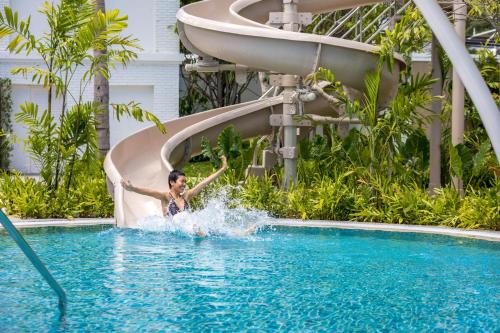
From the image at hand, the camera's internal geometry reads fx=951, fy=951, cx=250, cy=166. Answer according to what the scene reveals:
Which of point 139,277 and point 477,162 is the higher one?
point 477,162

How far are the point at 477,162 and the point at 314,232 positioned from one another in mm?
2940

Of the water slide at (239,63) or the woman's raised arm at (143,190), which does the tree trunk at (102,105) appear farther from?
the woman's raised arm at (143,190)

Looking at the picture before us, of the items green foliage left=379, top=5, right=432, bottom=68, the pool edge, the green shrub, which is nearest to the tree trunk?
the green shrub

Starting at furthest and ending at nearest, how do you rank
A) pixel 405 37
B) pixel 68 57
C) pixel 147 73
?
pixel 147 73, pixel 405 37, pixel 68 57

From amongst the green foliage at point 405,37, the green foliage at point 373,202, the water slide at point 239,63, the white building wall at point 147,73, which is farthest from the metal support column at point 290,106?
the white building wall at point 147,73

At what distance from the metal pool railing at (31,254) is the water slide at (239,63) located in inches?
195

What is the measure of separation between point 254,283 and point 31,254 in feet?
7.91

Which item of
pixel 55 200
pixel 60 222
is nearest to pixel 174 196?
pixel 60 222

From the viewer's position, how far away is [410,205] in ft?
43.8

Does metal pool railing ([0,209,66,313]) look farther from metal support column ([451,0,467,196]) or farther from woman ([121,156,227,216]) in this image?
metal support column ([451,0,467,196])

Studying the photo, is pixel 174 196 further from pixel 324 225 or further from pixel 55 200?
pixel 55 200

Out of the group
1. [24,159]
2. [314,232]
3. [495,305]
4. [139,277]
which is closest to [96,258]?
[139,277]

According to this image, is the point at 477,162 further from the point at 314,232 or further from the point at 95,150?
the point at 95,150

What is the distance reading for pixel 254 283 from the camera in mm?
8648
